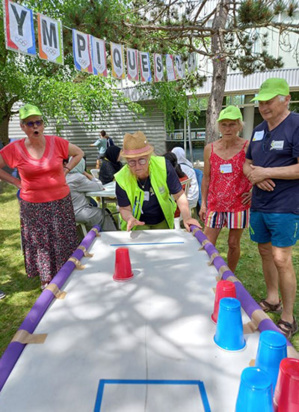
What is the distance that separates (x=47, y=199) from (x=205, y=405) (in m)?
2.10

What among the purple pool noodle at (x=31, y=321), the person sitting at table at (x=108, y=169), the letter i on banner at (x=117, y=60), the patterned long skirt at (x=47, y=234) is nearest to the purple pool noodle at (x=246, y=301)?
the purple pool noodle at (x=31, y=321)

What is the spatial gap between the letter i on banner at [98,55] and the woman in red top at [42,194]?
2337 millimetres

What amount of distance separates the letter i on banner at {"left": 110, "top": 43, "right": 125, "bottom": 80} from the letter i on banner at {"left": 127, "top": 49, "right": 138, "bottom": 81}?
16 centimetres

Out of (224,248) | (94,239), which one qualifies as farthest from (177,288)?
(224,248)

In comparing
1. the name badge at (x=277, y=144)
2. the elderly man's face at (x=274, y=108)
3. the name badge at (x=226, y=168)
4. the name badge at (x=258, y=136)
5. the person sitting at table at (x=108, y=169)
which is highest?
the elderly man's face at (x=274, y=108)

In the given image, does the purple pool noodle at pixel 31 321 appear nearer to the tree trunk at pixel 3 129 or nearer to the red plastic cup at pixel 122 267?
the red plastic cup at pixel 122 267

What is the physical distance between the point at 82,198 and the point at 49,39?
6.78ft

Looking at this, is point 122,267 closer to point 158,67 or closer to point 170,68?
point 158,67

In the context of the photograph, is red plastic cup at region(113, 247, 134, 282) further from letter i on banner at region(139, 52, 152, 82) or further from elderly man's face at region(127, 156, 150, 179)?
letter i on banner at region(139, 52, 152, 82)

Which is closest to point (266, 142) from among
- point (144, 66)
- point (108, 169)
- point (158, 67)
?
point (108, 169)

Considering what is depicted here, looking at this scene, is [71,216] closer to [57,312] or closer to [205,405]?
[57,312]

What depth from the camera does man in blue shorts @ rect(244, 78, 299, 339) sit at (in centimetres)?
188

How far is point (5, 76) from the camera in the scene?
802 centimetres

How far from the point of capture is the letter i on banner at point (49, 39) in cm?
362
